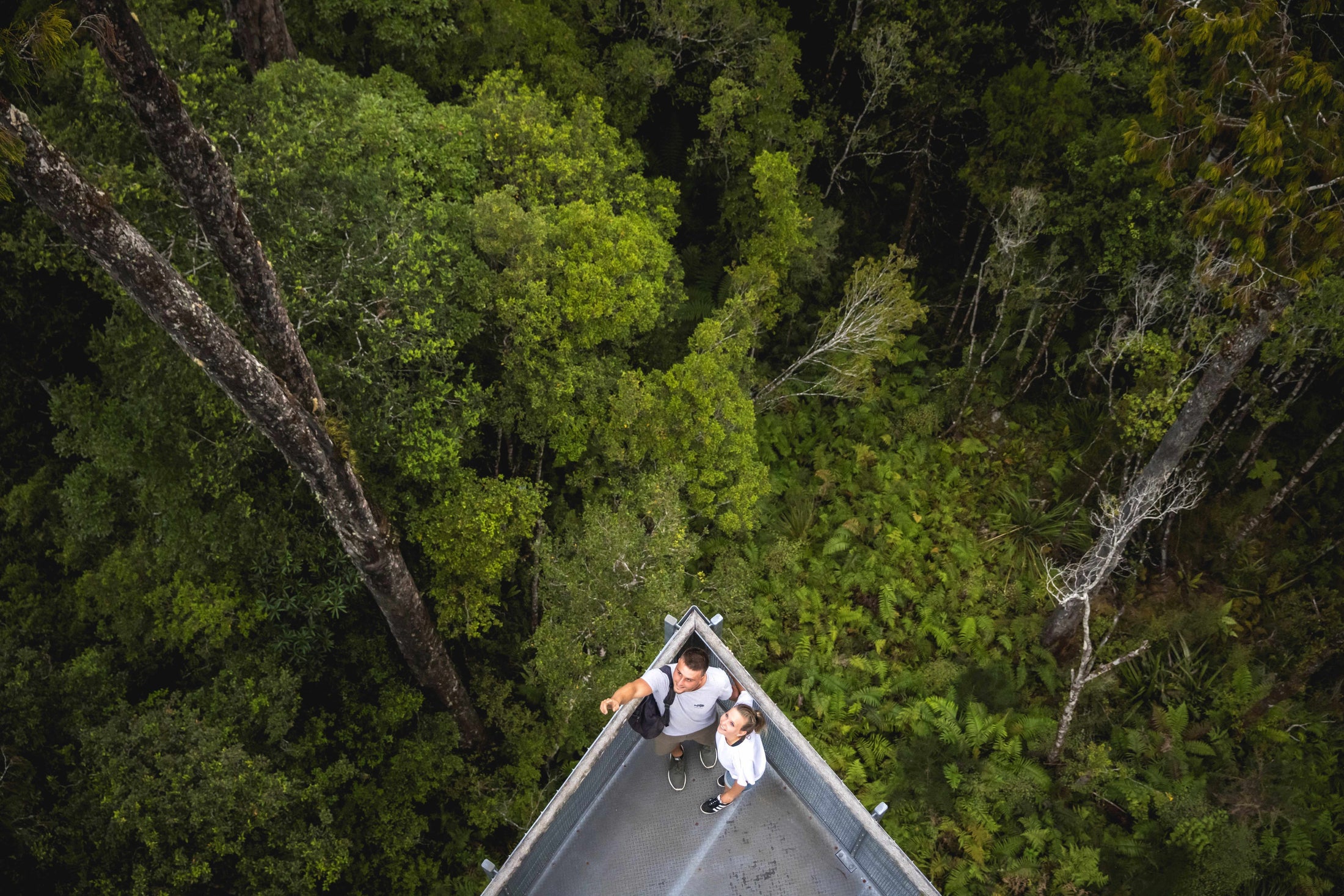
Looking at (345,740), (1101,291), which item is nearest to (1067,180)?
(1101,291)

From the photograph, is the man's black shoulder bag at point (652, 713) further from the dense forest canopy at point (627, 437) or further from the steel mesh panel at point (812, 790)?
the dense forest canopy at point (627, 437)

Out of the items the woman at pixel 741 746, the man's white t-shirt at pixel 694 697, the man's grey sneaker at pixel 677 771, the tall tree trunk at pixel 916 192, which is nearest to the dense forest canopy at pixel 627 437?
the tall tree trunk at pixel 916 192

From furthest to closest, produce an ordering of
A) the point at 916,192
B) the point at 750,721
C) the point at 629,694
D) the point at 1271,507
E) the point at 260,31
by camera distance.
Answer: the point at 916,192
the point at 1271,507
the point at 260,31
the point at 629,694
the point at 750,721

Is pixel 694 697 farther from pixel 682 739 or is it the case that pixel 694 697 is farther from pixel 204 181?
pixel 204 181

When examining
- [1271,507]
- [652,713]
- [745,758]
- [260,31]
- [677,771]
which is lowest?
[677,771]

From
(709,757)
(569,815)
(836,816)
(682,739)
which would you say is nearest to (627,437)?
(682,739)

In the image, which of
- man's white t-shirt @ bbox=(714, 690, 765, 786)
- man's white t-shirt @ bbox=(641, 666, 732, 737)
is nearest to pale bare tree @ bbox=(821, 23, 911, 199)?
man's white t-shirt @ bbox=(641, 666, 732, 737)
